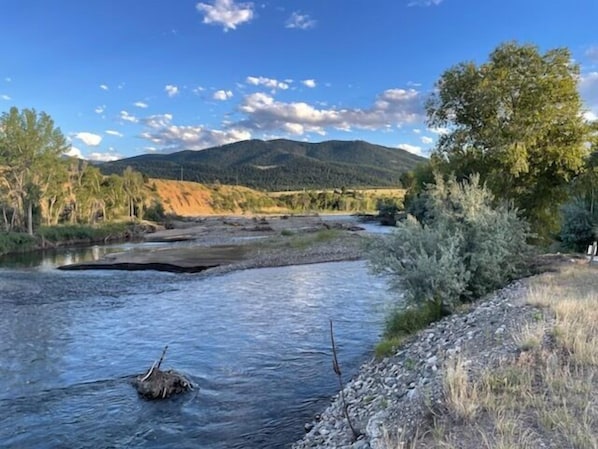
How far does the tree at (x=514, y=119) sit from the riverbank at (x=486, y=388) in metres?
13.5

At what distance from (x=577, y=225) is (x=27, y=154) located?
60.4 meters

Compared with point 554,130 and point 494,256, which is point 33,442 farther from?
point 554,130

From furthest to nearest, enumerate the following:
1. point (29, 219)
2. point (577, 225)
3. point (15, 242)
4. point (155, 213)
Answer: point (155, 213) < point (29, 219) < point (15, 242) < point (577, 225)

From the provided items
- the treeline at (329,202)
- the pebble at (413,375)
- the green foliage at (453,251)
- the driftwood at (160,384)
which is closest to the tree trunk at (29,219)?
the driftwood at (160,384)

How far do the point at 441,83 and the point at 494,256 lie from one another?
524 inches

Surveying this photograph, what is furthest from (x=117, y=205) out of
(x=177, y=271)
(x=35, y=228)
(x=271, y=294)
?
(x=271, y=294)

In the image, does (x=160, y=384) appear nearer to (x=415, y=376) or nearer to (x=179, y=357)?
(x=179, y=357)

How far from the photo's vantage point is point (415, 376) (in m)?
8.98

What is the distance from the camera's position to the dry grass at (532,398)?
5.39 meters

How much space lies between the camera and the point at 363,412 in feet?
27.8

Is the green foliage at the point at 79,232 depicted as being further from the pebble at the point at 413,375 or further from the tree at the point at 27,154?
the pebble at the point at 413,375

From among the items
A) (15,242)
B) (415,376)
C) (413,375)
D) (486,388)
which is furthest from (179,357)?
(15,242)

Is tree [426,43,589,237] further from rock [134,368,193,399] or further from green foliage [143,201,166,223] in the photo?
green foliage [143,201,166,223]

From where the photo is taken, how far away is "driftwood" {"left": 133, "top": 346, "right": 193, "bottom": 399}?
1119 centimetres
